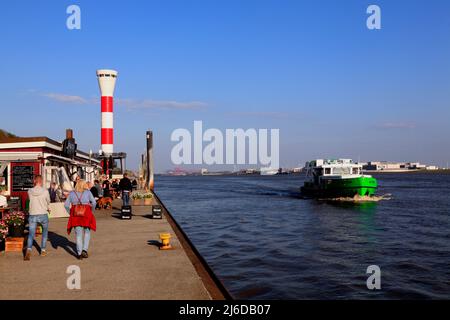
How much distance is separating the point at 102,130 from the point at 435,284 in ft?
102

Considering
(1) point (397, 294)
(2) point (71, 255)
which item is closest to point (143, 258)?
(2) point (71, 255)

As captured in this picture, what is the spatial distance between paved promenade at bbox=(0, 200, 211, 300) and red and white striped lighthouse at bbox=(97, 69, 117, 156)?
26.2m

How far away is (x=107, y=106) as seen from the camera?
38125mm

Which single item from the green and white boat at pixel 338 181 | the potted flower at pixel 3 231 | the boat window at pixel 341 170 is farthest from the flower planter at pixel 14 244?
the boat window at pixel 341 170

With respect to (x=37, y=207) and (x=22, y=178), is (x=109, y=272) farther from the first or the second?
(x=22, y=178)

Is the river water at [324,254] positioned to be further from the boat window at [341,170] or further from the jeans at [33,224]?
the boat window at [341,170]

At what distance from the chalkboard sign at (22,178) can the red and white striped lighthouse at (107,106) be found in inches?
783

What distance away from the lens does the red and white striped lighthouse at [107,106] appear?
37875 millimetres

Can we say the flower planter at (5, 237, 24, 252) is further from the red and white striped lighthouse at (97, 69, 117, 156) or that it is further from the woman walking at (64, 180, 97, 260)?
the red and white striped lighthouse at (97, 69, 117, 156)

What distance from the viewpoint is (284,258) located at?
16266mm

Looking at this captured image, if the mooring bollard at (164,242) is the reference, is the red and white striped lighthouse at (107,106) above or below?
above

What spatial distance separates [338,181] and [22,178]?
3654 cm
